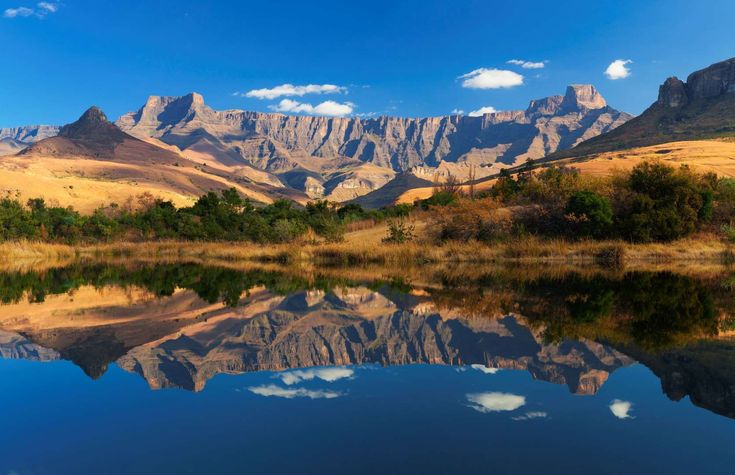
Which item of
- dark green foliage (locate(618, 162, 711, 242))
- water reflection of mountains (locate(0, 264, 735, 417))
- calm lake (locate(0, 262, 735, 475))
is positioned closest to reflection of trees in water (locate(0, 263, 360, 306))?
water reflection of mountains (locate(0, 264, 735, 417))

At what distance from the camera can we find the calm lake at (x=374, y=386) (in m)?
5.77

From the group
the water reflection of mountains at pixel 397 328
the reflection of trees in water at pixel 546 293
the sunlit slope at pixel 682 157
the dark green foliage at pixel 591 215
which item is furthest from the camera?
the sunlit slope at pixel 682 157

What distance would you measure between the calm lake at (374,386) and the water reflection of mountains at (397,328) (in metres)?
0.08

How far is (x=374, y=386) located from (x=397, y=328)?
4605mm

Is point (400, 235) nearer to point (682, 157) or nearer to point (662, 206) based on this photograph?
point (662, 206)

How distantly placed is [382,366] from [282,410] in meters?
2.93

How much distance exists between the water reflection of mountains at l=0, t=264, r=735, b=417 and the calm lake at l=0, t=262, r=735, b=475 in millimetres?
75

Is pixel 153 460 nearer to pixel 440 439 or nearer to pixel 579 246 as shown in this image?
pixel 440 439

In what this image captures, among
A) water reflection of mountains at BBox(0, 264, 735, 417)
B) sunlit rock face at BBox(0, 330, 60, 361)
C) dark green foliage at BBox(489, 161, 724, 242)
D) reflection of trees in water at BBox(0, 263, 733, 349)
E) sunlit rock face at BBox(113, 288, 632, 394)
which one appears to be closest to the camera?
sunlit rock face at BBox(113, 288, 632, 394)

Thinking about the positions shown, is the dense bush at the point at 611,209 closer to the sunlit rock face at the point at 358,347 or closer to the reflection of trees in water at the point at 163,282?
the reflection of trees in water at the point at 163,282

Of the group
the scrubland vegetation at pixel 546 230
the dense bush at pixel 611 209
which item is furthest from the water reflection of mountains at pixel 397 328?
the dense bush at pixel 611 209

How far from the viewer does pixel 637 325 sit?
12.5 metres

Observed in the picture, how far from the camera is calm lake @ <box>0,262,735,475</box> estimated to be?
5767 mm

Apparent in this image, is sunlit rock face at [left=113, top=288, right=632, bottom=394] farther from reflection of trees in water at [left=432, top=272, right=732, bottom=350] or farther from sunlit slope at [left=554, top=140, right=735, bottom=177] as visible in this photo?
sunlit slope at [left=554, top=140, right=735, bottom=177]
